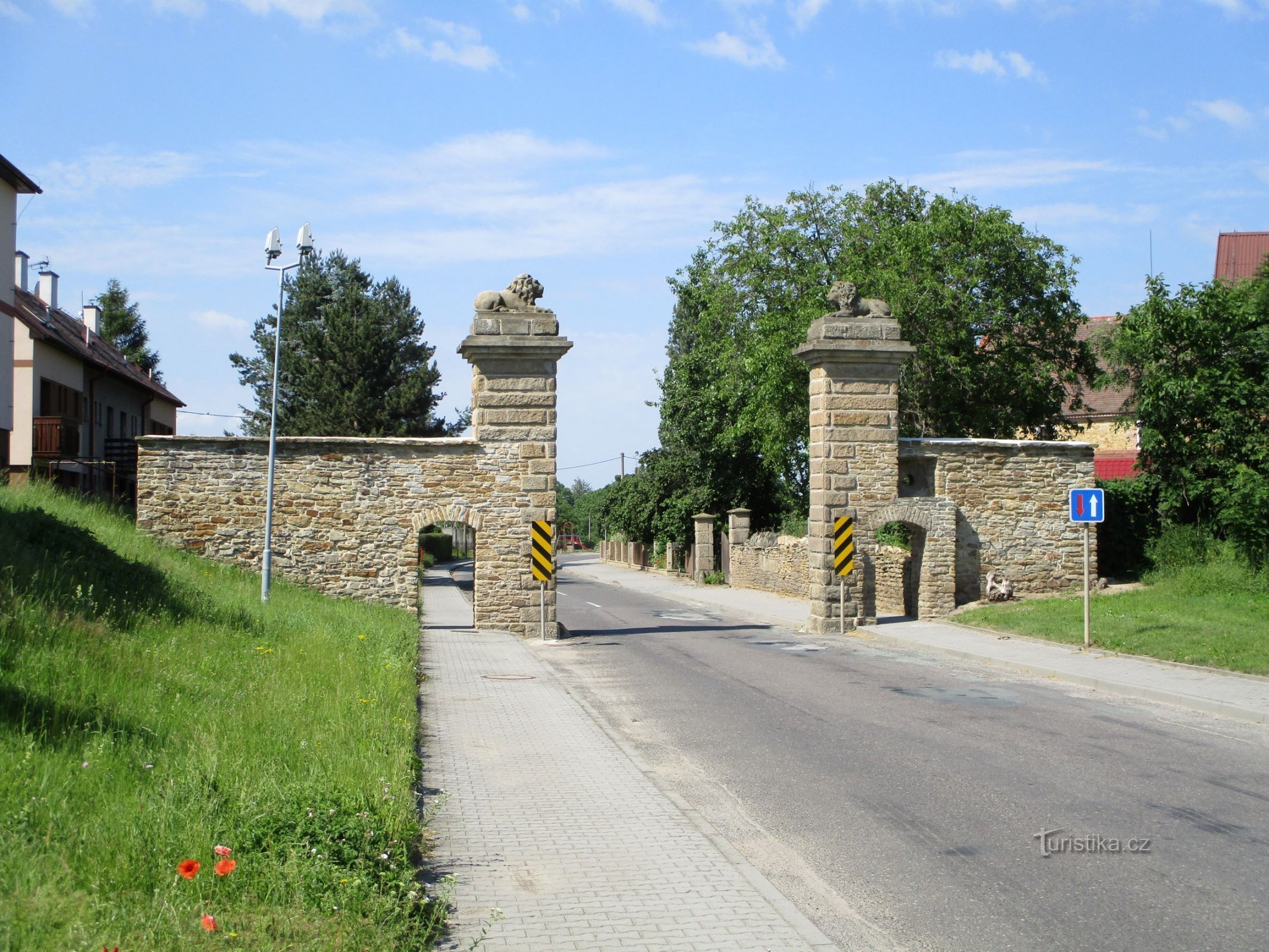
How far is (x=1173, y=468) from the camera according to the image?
77.1 ft

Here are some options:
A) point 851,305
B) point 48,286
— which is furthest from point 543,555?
point 48,286

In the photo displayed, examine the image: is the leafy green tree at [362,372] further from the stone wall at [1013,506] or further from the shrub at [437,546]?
the stone wall at [1013,506]

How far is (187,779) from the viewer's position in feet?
20.6

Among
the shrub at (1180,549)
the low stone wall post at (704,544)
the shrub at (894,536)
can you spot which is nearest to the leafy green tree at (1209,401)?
the shrub at (1180,549)

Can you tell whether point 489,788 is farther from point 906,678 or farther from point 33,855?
point 906,678

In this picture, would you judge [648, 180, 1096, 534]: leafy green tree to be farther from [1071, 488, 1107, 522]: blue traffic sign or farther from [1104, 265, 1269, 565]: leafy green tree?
[1071, 488, 1107, 522]: blue traffic sign

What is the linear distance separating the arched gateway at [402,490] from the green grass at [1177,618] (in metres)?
8.96

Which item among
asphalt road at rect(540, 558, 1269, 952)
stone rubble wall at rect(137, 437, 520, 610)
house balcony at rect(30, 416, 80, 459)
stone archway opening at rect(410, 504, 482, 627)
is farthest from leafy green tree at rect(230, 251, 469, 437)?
asphalt road at rect(540, 558, 1269, 952)

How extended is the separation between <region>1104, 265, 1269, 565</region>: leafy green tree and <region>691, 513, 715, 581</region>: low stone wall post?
65.9 feet

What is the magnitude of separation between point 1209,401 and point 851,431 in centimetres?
732

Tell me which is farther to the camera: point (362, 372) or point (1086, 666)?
point (362, 372)

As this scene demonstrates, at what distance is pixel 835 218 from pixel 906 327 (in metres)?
5.75

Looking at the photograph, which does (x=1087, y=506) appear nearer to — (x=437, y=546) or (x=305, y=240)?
(x=305, y=240)

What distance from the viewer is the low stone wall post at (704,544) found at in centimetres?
4194
